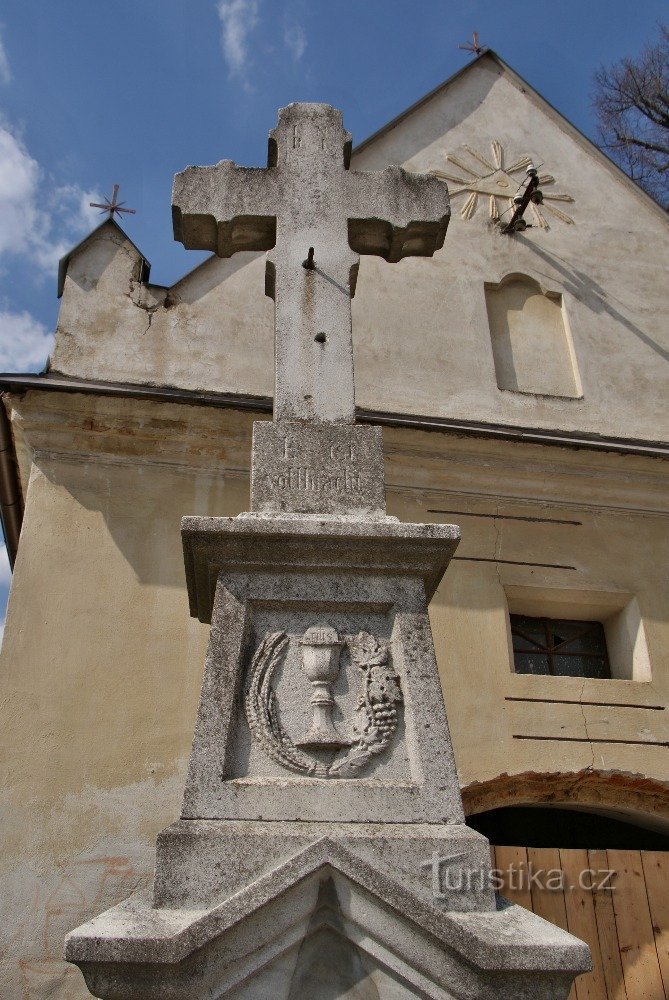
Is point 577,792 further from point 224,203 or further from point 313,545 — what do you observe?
point 224,203

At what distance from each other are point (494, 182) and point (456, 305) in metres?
1.48

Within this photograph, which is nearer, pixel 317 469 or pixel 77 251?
pixel 317 469

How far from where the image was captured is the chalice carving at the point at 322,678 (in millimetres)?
2236

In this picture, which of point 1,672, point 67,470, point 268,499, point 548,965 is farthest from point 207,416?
point 548,965

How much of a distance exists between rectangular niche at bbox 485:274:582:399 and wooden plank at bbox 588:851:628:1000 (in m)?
3.66

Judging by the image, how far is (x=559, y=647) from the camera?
569cm

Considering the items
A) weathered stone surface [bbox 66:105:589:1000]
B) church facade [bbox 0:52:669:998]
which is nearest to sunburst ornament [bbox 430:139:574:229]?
church facade [bbox 0:52:669:998]

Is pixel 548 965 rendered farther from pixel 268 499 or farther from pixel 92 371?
pixel 92 371

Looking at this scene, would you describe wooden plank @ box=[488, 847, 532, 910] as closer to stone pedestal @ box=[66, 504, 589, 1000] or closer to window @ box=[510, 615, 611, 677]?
window @ box=[510, 615, 611, 677]

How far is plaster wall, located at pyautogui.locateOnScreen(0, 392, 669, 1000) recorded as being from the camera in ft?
14.3

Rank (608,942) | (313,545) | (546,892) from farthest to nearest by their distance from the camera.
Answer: (546,892) < (608,942) < (313,545)

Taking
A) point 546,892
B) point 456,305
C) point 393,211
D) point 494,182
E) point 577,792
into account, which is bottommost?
point 546,892

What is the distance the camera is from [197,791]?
2.12 meters

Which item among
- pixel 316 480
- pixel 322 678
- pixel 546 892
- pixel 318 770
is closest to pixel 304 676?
pixel 322 678
